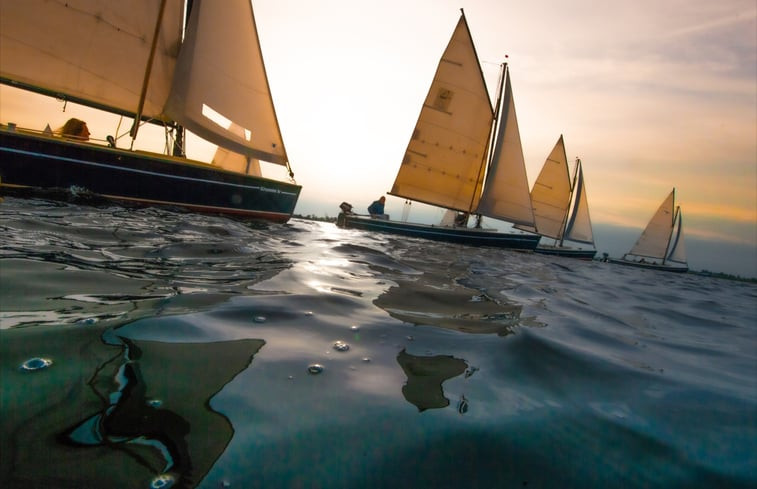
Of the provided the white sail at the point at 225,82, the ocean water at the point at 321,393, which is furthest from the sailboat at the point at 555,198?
the ocean water at the point at 321,393

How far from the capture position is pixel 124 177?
9969 millimetres

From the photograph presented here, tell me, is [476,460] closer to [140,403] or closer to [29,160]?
[140,403]

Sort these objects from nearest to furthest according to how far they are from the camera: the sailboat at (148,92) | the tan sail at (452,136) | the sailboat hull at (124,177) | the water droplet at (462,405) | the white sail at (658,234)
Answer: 1. the water droplet at (462,405)
2. the sailboat hull at (124,177)
3. the sailboat at (148,92)
4. the tan sail at (452,136)
5. the white sail at (658,234)

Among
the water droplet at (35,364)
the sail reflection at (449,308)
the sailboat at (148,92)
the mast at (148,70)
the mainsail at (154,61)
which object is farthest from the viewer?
the mast at (148,70)

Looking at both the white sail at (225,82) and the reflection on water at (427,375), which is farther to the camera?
the white sail at (225,82)

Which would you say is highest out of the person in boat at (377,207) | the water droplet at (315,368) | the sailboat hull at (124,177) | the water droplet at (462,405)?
the person in boat at (377,207)

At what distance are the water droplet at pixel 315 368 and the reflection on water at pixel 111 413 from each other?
0.31 meters

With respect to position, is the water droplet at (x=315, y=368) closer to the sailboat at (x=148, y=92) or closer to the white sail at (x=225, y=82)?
the sailboat at (x=148, y=92)

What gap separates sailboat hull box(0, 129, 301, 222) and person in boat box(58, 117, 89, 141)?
0.88m

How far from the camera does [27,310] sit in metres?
1.92

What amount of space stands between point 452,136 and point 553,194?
59.1ft

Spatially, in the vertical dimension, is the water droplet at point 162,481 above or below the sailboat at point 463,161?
below

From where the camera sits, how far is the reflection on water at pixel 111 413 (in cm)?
93

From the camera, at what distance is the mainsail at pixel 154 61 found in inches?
404
